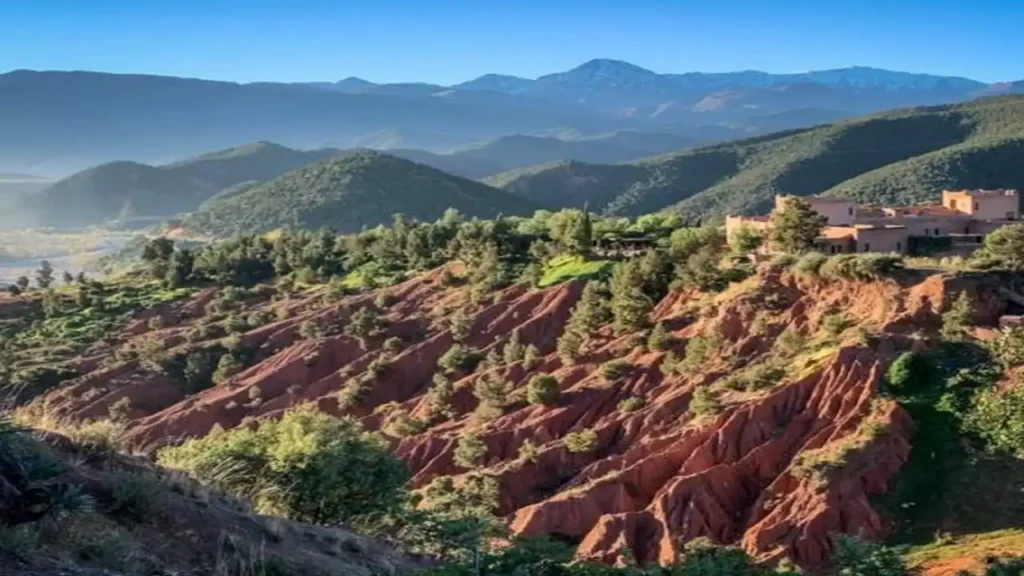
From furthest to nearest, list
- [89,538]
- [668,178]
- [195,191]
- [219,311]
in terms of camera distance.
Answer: [195,191] → [668,178] → [219,311] → [89,538]

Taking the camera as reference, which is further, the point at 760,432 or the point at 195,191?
the point at 195,191

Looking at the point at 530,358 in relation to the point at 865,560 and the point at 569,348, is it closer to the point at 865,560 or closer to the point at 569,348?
the point at 569,348

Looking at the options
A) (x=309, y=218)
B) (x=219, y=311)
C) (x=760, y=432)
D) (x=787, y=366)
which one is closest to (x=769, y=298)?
(x=787, y=366)

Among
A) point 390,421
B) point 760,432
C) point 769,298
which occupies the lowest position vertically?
point 390,421

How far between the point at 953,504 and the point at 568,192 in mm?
99566

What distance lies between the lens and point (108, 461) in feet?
26.2

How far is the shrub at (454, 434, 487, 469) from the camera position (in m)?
26.8

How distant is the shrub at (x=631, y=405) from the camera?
26797 millimetres

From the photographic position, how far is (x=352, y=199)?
97.8 meters

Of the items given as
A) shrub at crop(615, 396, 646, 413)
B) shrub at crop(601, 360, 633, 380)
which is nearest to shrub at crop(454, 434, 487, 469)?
shrub at crop(615, 396, 646, 413)

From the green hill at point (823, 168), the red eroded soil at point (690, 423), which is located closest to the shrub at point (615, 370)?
the red eroded soil at point (690, 423)

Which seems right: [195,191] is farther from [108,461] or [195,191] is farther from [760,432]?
[108,461]

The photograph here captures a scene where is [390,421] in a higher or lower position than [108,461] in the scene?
lower

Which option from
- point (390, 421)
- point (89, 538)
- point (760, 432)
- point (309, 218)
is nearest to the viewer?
point (89, 538)
